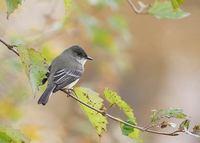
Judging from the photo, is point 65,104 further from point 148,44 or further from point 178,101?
point 148,44

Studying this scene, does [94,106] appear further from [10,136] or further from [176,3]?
[176,3]

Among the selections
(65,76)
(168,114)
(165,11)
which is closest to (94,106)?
(168,114)

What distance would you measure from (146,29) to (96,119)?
851 cm

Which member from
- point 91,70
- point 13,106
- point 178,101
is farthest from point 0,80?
point 178,101

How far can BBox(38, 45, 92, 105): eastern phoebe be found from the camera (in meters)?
3.05

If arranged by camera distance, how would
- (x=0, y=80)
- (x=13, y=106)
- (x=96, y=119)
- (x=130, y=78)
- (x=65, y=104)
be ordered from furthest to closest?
(x=130, y=78) < (x=65, y=104) < (x=13, y=106) < (x=0, y=80) < (x=96, y=119)

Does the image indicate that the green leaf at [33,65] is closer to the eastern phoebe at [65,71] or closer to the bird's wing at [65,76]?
the eastern phoebe at [65,71]

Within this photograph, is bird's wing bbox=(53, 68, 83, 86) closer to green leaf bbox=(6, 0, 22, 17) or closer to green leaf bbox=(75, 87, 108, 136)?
green leaf bbox=(75, 87, 108, 136)

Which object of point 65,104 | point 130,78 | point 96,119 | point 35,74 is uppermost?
point 35,74

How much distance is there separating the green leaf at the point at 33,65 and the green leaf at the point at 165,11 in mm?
571

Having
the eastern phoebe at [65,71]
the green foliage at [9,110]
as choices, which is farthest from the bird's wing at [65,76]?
the green foliage at [9,110]

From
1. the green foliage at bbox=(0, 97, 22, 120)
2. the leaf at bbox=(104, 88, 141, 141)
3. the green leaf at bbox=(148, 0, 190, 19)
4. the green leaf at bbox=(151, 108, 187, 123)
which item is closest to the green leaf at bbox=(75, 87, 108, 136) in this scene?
the leaf at bbox=(104, 88, 141, 141)

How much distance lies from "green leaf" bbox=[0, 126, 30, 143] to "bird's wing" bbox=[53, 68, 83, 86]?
1350 mm

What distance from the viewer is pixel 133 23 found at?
10.3 metres
